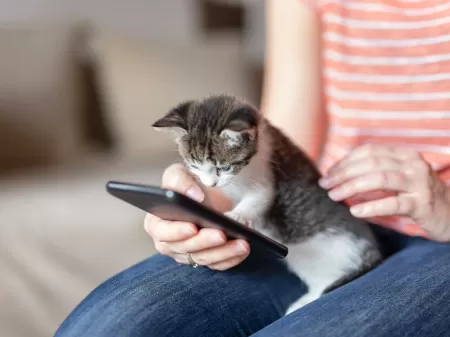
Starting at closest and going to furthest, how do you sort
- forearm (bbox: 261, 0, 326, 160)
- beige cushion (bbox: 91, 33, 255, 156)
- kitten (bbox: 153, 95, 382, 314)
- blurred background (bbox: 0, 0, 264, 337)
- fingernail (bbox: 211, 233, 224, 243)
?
fingernail (bbox: 211, 233, 224, 243) → kitten (bbox: 153, 95, 382, 314) → forearm (bbox: 261, 0, 326, 160) → blurred background (bbox: 0, 0, 264, 337) → beige cushion (bbox: 91, 33, 255, 156)

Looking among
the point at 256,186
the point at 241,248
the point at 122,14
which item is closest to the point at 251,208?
→ the point at 256,186

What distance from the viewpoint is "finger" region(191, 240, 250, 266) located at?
2.34ft

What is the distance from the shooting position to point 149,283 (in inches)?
28.7

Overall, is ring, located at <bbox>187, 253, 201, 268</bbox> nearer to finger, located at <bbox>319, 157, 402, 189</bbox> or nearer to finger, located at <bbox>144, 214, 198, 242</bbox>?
finger, located at <bbox>144, 214, 198, 242</bbox>

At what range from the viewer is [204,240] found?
71cm

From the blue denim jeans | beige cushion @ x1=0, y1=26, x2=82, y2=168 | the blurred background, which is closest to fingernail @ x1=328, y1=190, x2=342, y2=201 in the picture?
the blue denim jeans

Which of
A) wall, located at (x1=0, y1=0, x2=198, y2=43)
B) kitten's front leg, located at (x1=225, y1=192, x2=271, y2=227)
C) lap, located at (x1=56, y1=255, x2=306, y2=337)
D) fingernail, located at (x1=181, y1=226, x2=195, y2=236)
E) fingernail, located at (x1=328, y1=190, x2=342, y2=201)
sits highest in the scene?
wall, located at (x1=0, y1=0, x2=198, y2=43)

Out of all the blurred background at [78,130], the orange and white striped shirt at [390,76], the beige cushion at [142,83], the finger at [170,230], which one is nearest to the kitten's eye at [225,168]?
the finger at [170,230]

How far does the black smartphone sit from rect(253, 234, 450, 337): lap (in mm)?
92

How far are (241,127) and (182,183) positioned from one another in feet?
0.39

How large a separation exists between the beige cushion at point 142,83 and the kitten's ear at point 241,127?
45.8 inches

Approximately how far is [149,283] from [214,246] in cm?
10

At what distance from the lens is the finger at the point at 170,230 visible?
708mm

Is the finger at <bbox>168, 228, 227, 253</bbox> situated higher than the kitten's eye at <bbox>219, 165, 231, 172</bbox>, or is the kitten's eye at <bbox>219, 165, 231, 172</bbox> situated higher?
the kitten's eye at <bbox>219, 165, 231, 172</bbox>
